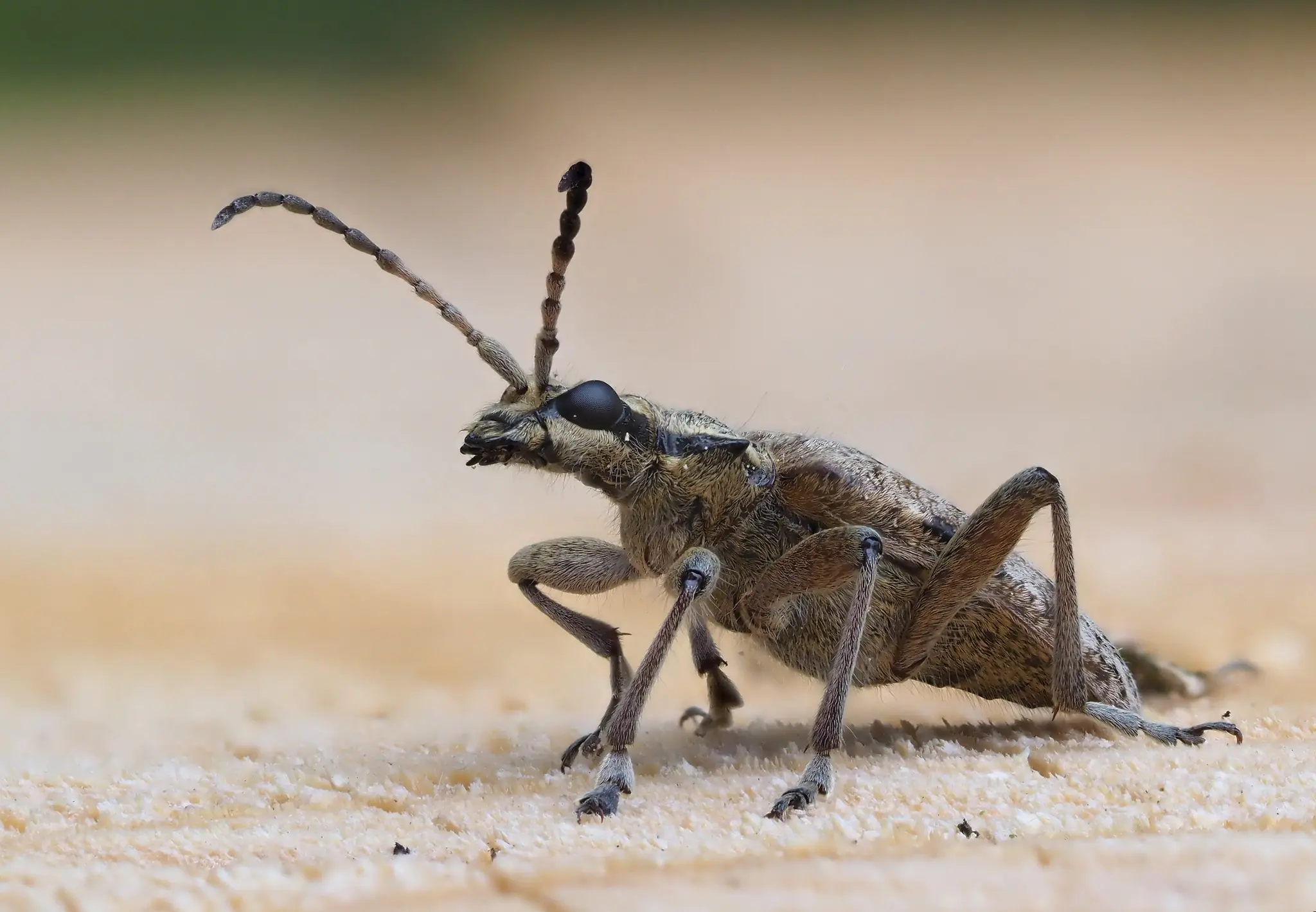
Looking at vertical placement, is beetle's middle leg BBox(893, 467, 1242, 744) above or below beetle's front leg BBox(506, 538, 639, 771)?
above

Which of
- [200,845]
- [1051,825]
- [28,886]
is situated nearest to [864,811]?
[1051,825]

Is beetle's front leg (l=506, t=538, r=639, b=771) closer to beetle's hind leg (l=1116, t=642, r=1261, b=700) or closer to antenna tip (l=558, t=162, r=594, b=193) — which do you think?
antenna tip (l=558, t=162, r=594, b=193)

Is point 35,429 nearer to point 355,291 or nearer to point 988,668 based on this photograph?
point 355,291

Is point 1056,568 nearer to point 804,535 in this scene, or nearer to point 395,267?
point 804,535

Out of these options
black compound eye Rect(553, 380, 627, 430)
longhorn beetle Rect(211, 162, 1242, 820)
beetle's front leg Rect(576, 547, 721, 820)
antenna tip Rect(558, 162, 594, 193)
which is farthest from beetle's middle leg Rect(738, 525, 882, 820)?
antenna tip Rect(558, 162, 594, 193)

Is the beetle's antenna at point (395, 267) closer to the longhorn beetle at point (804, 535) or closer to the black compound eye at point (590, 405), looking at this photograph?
the longhorn beetle at point (804, 535)
